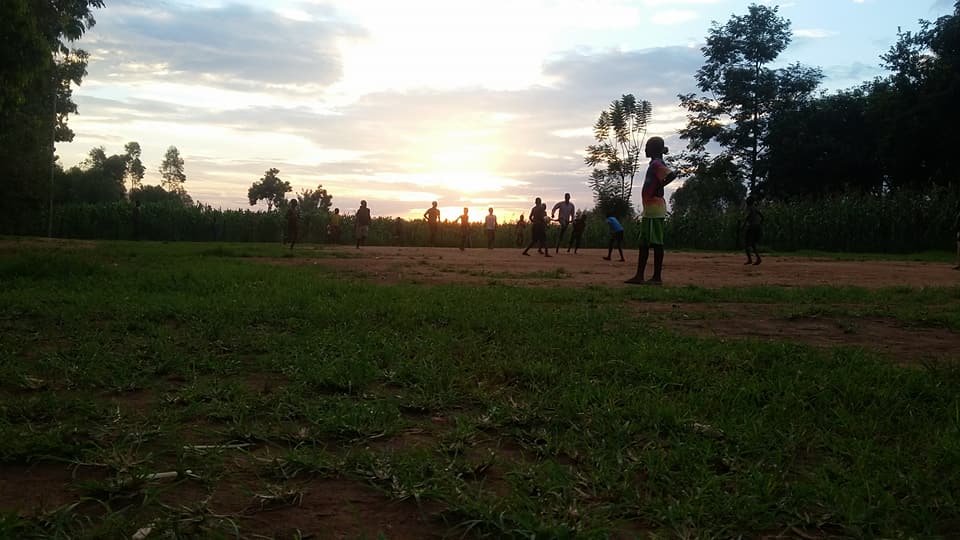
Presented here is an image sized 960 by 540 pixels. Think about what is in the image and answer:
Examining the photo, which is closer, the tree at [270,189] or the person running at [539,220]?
the person running at [539,220]

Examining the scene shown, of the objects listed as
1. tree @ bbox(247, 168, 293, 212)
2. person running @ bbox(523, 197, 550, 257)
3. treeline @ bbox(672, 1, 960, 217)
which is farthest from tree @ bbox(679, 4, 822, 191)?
tree @ bbox(247, 168, 293, 212)

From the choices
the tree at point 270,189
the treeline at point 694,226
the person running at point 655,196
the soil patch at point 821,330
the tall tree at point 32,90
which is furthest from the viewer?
the tree at point 270,189

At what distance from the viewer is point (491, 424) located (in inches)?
121

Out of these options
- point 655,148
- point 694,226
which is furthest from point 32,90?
point 694,226

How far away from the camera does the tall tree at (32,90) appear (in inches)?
493

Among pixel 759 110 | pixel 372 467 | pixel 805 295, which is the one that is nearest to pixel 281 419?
pixel 372 467

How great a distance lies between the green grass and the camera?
7.35 ft

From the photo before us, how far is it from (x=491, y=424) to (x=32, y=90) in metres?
22.4

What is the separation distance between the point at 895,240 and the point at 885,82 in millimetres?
13950

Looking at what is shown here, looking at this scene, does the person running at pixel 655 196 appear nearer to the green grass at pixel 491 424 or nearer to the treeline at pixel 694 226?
the green grass at pixel 491 424

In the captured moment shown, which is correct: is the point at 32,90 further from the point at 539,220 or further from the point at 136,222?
the point at 136,222

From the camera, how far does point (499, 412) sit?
126 inches

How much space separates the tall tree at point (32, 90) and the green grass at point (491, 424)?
953 cm

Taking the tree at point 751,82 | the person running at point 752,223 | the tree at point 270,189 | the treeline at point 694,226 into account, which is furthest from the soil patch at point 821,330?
the tree at point 270,189
